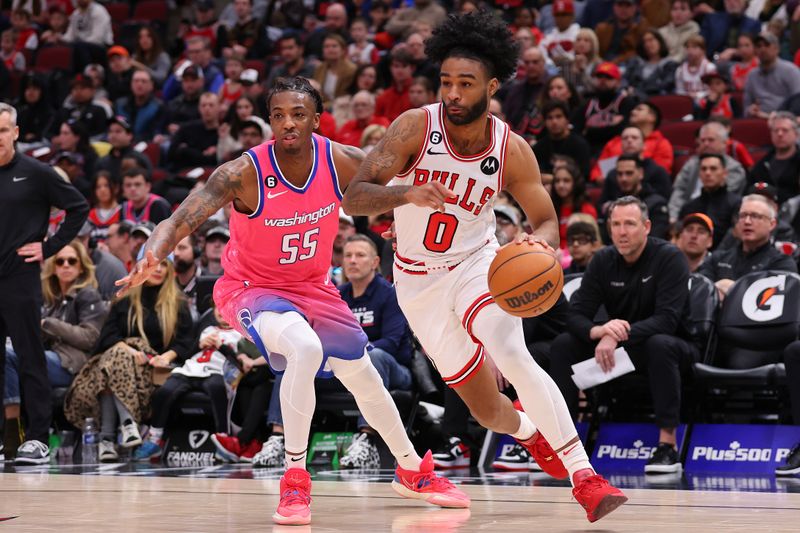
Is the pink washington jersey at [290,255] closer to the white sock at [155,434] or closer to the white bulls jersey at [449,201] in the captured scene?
the white bulls jersey at [449,201]

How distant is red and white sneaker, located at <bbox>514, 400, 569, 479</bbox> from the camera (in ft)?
16.9

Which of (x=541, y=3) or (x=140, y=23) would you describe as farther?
(x=140, y=23)

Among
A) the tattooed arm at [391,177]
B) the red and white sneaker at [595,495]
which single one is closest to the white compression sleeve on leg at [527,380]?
the red and white sneaker at [595,495]

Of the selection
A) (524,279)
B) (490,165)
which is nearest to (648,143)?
(490,165)

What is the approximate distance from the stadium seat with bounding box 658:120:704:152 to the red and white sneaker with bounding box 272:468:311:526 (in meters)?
7.55

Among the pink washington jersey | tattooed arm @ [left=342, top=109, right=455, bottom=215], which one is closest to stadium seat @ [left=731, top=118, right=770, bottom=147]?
the pink washington jersey

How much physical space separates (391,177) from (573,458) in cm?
138

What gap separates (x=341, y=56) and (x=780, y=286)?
7549mm

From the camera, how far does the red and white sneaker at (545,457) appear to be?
5.14 m

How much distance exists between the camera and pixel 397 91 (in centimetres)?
1284

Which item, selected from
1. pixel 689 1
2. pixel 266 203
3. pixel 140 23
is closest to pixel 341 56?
pixel 689 1

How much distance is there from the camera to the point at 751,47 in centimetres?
1190

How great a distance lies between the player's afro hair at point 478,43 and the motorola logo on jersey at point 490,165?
0.35 meters

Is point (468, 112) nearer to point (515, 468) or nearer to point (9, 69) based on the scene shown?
point (515, 468)
